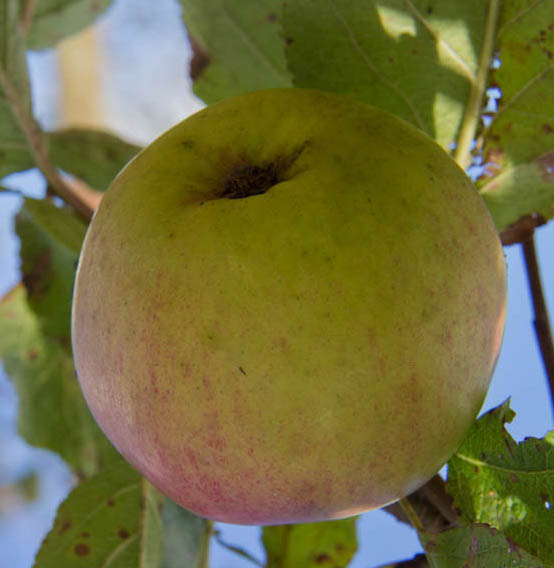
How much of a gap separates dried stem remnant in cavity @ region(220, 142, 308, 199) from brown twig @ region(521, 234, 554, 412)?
1.14ft

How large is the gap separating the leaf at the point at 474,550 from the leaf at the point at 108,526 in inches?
15.3

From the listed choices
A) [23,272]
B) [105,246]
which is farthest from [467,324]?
[23,272]

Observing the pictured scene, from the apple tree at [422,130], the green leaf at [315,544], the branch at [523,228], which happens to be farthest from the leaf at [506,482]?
the green leaf at [315,544]

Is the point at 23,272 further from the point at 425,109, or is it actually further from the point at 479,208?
the point at 479,208

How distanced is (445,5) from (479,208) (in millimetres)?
270

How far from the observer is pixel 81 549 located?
39.9 inches

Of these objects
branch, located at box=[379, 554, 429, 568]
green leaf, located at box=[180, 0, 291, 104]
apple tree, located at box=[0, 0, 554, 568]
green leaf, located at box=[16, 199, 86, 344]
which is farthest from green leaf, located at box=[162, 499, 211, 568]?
green leaf, located at box=[180, 0, 291, 104]

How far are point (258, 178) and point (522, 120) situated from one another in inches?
13.2

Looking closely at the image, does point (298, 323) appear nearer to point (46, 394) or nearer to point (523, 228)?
point (523, 228)

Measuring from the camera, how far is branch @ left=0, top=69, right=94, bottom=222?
3.58 ft

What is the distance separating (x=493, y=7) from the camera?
2.71ft

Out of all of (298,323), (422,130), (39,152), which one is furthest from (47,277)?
(298,323)

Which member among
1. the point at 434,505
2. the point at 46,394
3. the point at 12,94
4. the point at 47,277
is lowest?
the point at 46,394

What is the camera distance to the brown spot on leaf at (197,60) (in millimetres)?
991
